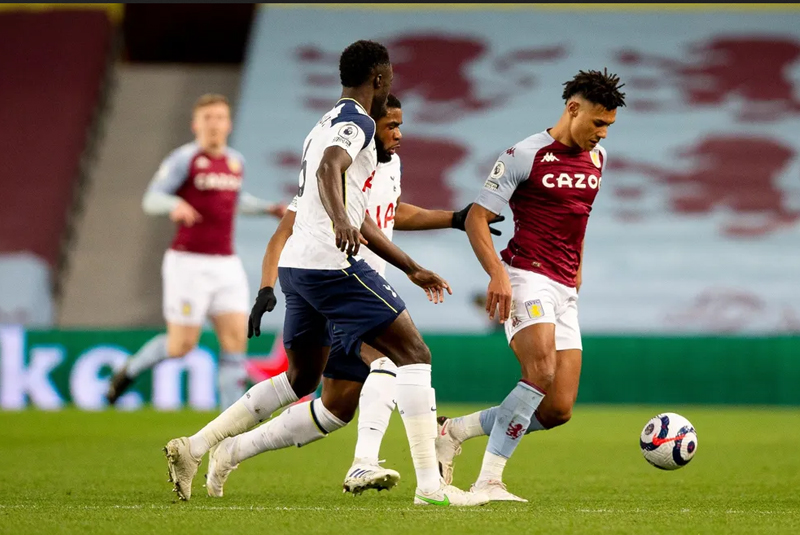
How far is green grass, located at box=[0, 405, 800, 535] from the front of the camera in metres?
4.57

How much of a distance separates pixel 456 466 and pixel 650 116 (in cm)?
1438

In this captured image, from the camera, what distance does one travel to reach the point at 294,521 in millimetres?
4660

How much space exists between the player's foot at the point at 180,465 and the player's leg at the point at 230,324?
4260 mm

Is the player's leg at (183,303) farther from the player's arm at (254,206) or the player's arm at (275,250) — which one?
the player's arm at (275,250)

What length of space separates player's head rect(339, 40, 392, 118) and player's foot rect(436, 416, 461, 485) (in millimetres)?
1924

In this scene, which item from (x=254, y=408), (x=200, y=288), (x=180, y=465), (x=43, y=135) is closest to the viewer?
(x=180, y=465)

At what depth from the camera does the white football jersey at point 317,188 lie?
16.7 feet

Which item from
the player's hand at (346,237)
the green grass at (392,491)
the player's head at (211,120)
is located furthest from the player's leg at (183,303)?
the player's hand at (346,237)

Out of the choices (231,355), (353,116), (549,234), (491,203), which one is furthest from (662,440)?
(231,355)

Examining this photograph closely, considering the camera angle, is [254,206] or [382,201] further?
[254,206]

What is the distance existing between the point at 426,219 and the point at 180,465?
5.85ft

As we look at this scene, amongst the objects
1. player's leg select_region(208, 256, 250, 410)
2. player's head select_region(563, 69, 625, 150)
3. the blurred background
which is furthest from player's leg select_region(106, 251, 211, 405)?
the blurred background

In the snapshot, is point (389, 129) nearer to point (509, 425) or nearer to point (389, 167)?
point (389, 167)

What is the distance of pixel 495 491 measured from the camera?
5.65m
